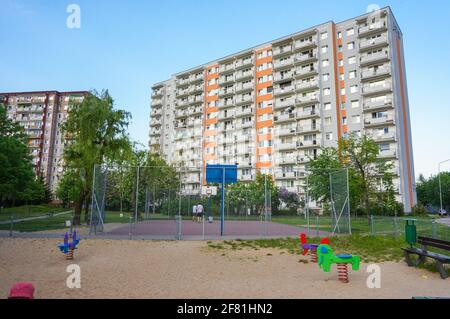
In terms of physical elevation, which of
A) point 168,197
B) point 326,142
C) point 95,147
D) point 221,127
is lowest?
point 168,197

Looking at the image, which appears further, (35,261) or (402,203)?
(402,203)

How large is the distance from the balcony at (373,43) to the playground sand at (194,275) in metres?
48.4

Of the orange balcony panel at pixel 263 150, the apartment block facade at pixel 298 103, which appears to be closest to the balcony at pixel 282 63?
the apartment block facade at pixel 298 103

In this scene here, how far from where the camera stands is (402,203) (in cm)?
4494

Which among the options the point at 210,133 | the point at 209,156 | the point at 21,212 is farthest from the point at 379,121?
the point at 21,212

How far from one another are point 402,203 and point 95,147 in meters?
40.6

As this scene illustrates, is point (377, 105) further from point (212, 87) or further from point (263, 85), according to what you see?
point (212, 87)

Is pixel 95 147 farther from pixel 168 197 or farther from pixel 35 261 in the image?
pixel 35 261

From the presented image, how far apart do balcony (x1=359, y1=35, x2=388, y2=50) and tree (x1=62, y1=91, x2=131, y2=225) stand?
42755 millimetres

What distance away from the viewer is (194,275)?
861 centimetres

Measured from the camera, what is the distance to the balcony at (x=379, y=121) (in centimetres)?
4791

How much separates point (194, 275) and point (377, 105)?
48.1m

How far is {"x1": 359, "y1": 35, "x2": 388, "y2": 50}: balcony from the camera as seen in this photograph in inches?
1969
